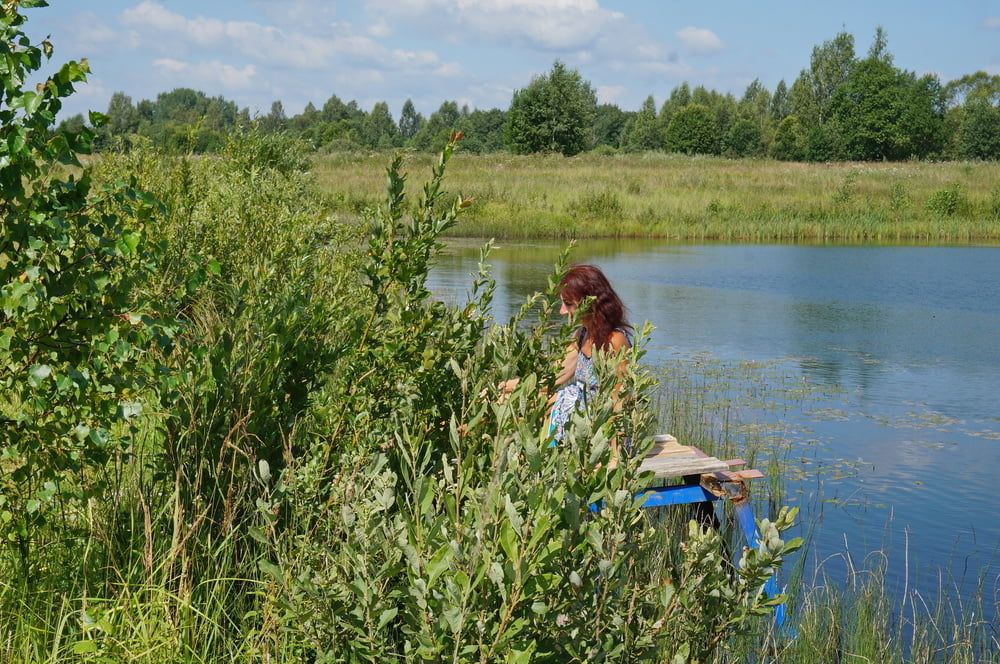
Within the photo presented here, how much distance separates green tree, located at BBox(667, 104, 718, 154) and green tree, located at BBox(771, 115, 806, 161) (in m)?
5.01

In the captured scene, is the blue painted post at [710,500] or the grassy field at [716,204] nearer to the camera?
the blue painted post at [710,500]

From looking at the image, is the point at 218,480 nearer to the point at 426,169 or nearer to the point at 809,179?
the point at 426,169

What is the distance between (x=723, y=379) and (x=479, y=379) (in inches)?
319

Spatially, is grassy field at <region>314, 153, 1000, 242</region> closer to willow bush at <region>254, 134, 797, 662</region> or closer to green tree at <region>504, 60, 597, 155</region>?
green tree at <region>504, 60, 597, 155</region>

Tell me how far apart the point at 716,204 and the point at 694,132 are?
163 feet

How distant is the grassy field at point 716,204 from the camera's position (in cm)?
3056

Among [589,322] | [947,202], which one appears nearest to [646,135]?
[947,202]

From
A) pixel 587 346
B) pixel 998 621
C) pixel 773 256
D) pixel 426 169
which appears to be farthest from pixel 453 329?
pixel 426 169

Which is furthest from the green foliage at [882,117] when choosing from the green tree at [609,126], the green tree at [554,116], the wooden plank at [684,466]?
the wooden plank at [684,466]

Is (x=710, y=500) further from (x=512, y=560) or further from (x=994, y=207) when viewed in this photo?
(x=994, y=207)

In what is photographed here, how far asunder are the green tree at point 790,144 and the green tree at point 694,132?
5009mm

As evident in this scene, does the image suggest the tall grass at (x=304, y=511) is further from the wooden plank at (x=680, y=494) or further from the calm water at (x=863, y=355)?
the calm water at (x=863, y=355)

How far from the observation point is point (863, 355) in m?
13.0

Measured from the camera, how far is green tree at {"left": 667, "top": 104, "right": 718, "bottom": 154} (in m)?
80.2
